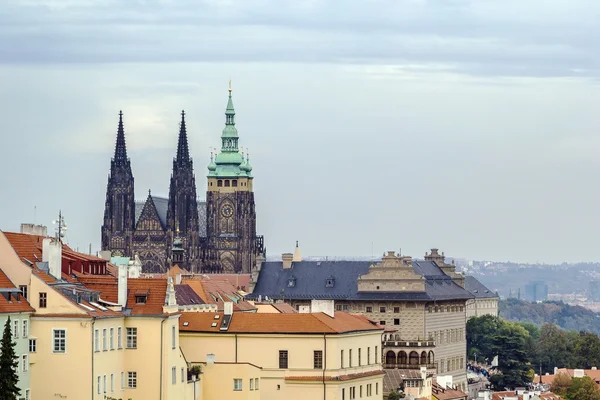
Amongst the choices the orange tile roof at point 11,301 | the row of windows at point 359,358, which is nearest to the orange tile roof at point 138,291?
the orange tile roof at point 11,301

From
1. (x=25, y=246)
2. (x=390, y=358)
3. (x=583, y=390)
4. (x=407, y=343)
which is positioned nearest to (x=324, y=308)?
(x=25, y=246)

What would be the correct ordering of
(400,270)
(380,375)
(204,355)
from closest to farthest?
(204,355)
(380,375)
(400,270)

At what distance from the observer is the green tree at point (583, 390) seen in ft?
563

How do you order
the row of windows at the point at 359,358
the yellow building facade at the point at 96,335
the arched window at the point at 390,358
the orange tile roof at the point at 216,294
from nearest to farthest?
1. the yellow building facade at the point at 96,335
2. the row of windows at the point at 359,358
3. the orange tile roof at the point at 216,294
4. the arched window at the point at 390,358

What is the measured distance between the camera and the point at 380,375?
111m

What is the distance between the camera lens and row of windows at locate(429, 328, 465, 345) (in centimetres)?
18850

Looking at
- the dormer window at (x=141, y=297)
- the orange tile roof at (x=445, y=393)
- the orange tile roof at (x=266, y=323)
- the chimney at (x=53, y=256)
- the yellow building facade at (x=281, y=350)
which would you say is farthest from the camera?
the orange tile roof at (x=445, y=393)

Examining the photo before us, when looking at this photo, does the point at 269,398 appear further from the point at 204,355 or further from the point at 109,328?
the point at 109,328

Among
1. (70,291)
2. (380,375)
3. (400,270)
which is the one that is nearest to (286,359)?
(380,375)

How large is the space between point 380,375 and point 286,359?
8962 millimetres

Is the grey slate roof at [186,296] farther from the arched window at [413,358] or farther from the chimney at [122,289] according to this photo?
the arched window at [413,358]

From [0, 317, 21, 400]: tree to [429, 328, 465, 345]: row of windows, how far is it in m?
107

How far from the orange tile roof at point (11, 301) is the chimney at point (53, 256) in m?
4.28

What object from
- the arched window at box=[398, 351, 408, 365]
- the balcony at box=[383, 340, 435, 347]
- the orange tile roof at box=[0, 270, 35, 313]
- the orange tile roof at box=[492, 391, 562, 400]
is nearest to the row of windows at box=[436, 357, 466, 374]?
the balcony at box=[383, 340, 435, 347]
